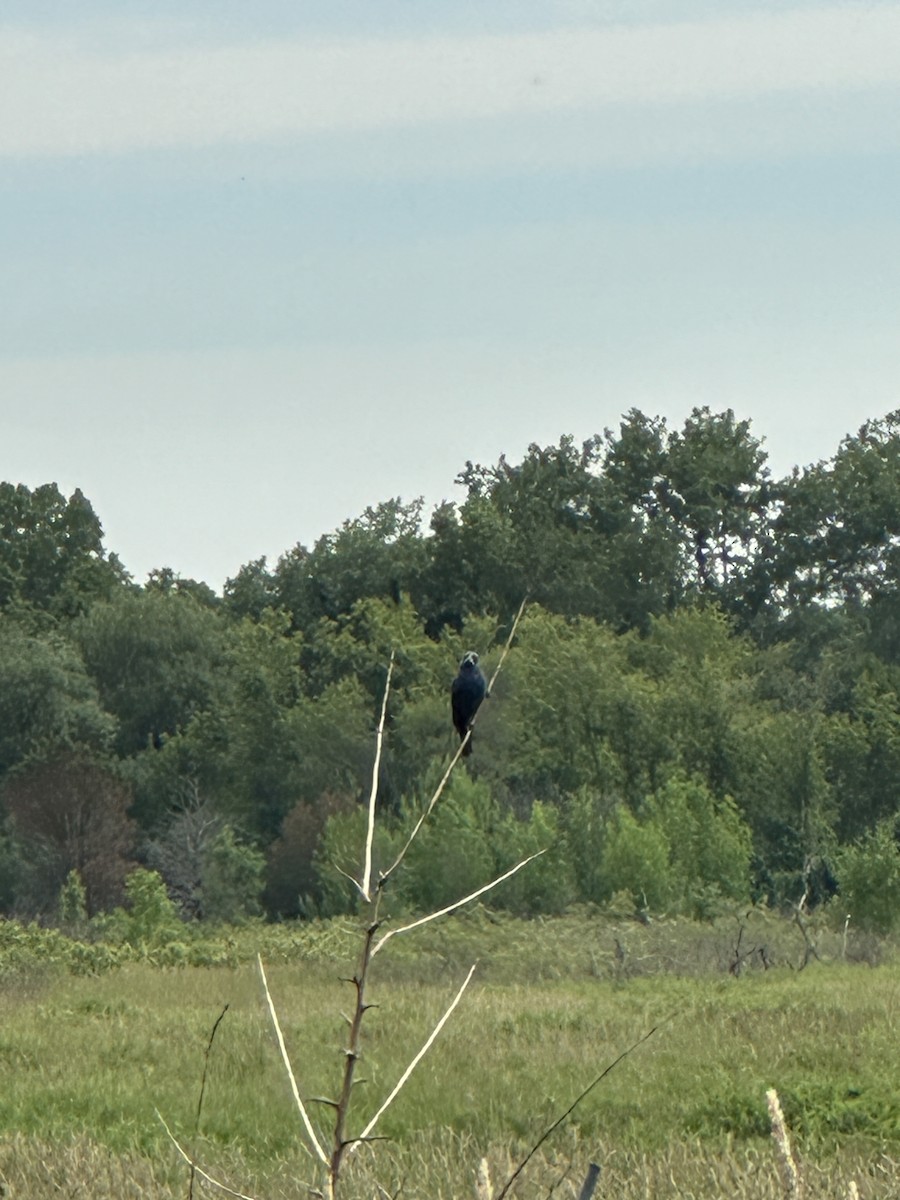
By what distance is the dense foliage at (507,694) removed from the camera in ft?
127

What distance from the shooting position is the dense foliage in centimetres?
3878

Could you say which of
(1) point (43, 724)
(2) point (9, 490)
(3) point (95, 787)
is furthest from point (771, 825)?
(2) point (9, 490)

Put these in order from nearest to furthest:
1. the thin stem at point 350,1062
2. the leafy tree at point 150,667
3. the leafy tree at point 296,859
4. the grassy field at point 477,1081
Result: 1. the thin stem at point 350,1062
2. the grassy field at point 477,1081
3. the leafy tree at point 296,859
4. the leafy tree at point 150,667

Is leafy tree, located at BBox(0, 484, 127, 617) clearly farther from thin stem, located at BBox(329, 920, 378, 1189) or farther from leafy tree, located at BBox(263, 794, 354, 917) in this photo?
thin stem, located at BBox(329, 920, 378, 1189)

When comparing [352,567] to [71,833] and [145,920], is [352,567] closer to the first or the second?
[71,833]

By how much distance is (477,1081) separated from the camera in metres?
12.5

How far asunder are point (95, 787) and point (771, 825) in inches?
672

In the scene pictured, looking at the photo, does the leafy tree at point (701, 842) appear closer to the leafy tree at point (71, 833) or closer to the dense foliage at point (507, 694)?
the dense foliage at point (507, 694)

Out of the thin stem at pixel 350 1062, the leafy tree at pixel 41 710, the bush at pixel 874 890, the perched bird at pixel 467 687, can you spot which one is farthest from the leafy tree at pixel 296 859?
the thin stem at pixel 350 1062

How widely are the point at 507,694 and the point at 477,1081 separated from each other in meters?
32.2

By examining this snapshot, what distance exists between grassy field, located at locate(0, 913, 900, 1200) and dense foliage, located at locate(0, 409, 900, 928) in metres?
13.7

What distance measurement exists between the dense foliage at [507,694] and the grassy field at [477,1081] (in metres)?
13.7

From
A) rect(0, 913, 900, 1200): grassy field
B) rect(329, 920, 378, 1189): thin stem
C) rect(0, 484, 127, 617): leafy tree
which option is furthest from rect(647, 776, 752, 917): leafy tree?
rect(329, 920, 378, 1189): thin stem

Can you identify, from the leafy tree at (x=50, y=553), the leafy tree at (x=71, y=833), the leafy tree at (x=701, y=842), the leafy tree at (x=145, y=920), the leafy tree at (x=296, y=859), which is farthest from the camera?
the leafy tree at (x=50, y=553)
